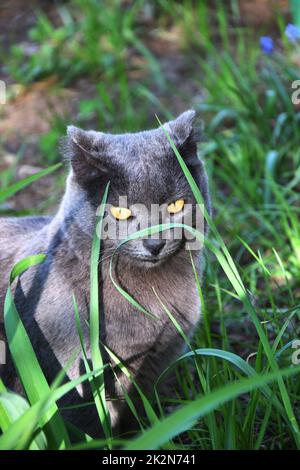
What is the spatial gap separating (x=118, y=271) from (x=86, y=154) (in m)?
0.42

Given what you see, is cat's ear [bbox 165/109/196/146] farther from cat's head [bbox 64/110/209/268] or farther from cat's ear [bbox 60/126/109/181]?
cat's ear [bbox 60/126/109/181]

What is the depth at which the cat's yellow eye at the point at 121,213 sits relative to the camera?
6.65 feet

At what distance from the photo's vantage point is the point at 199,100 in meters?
4.32

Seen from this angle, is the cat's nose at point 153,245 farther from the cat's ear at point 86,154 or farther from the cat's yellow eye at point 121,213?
the cat's ear at point 86,154

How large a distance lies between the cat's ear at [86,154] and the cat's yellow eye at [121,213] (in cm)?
13

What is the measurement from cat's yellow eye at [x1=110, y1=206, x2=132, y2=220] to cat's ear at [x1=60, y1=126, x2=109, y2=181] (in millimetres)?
127

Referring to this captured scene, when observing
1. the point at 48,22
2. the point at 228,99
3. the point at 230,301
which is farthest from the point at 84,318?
the point at 48,22

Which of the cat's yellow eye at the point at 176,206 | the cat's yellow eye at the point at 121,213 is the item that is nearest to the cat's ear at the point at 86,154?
the cat's yellow eye at the point at 121,213

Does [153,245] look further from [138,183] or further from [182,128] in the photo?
[182,128]

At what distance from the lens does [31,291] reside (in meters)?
2.25

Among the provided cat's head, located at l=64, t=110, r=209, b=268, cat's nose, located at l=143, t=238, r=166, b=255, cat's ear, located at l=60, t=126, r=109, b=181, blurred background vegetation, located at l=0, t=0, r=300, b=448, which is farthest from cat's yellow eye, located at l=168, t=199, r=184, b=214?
blurred background vegetation, located at l=0, t=0, r=300, b=448

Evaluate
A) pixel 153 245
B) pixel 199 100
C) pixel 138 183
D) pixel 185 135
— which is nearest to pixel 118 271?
pixel 153 245
